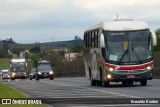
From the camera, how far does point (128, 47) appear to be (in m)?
33.9

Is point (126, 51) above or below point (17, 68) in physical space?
above

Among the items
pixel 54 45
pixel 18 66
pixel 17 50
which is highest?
pixel 18 66

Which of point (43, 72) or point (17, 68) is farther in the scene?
point (17, 68)

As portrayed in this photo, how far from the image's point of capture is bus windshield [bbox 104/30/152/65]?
33.9 m

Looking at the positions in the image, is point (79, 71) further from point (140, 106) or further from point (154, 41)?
point (140, 106)

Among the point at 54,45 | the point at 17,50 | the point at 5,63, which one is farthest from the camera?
the point at 17,50

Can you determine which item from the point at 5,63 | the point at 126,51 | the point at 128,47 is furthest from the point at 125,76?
the point at 5,63

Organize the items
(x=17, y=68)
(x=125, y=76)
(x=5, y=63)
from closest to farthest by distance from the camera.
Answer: (x=125, y=76)
(x=17, y=68)
(x=5, y=63)

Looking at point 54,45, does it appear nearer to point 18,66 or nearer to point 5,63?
point 5,63

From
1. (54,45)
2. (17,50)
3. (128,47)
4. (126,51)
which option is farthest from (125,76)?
(17,50)

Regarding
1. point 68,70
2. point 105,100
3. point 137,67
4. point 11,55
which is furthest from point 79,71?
point 11,55

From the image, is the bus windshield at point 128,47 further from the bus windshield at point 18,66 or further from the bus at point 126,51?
the bus windshield at point 18,66

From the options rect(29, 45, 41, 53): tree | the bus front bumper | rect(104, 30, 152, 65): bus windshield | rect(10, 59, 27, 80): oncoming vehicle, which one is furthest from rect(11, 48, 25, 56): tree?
rect(104, 30, 152, 65): bus windshield

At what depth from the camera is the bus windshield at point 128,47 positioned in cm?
3388
